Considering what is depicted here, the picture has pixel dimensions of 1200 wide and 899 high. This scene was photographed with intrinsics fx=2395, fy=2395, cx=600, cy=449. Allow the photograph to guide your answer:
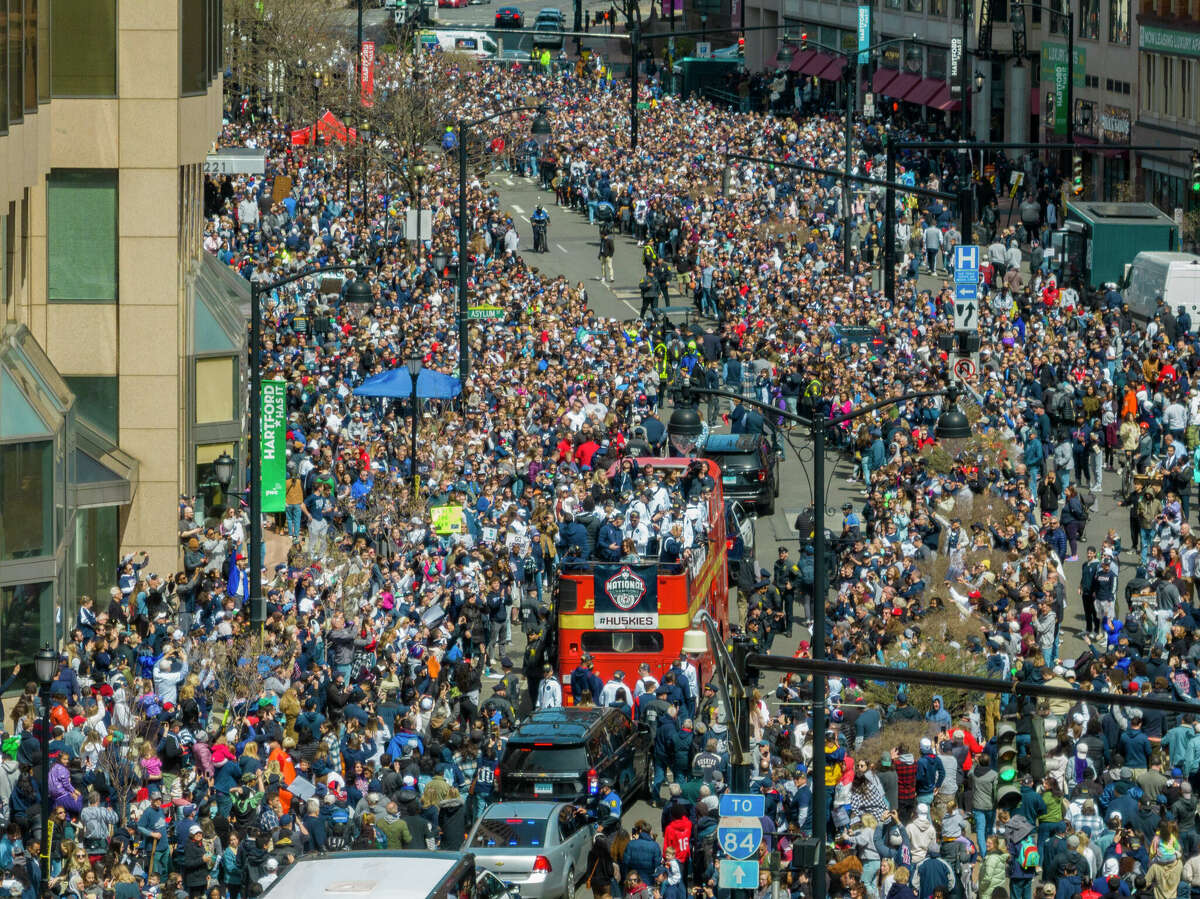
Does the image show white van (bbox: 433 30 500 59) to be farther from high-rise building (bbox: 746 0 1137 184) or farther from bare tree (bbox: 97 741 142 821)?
bare tree (bbox: 97 741 142 821)

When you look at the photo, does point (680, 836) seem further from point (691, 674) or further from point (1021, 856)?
point (691, 674)

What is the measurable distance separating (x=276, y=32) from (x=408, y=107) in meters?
15.9

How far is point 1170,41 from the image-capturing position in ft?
239

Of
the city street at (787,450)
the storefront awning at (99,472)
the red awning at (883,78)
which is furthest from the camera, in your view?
the red awning at (883,78)

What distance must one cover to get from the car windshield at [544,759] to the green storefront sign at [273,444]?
11.4 m

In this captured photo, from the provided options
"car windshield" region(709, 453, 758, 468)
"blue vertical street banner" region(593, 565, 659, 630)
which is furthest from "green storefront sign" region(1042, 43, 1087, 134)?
"blue vertical street banner" region(593, 565, 659, 630)

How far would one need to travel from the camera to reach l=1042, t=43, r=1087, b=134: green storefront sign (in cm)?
7475

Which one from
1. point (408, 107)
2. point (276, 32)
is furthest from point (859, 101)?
point (408, 107)

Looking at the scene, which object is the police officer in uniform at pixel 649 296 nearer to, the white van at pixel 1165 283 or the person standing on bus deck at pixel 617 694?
the white van at pixel 1165 283

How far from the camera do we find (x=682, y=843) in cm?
2484

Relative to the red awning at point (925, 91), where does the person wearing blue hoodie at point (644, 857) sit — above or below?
below

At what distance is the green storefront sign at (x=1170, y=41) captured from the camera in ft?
232

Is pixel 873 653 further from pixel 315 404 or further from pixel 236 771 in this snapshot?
pixel 315 404

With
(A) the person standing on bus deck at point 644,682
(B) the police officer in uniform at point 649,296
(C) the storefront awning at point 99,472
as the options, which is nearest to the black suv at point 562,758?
(A) the person standing on bus deck at point 644,682
